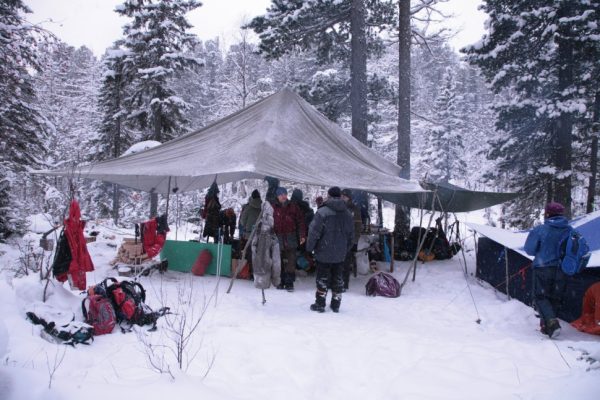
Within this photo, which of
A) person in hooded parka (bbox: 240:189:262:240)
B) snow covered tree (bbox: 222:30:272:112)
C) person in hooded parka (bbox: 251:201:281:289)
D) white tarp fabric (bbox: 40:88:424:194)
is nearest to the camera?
white tarp fabric (bbox: 40:88:424:194)

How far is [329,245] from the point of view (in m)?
5.91

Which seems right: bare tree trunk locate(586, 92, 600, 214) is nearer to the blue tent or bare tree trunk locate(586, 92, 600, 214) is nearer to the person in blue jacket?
the blue tent

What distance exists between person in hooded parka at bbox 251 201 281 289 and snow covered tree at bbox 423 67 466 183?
23158mm

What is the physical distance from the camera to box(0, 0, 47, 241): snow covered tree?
891 centimetres

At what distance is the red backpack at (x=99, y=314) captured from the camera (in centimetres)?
447

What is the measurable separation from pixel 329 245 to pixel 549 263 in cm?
281

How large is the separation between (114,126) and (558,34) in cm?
1743

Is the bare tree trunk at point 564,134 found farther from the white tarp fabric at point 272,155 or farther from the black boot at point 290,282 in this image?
the black boot at point 290,282

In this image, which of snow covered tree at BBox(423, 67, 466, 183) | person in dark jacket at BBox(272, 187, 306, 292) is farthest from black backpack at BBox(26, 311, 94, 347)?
snow covered tree at BBox(423, 67, 466, 183)

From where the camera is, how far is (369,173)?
7.50 meters

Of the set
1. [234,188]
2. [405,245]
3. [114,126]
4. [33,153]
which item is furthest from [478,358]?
[234,188]

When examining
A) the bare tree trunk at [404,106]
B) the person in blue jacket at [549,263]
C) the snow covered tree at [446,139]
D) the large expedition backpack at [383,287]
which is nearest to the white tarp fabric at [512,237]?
the person in blue jacket at [549,263]

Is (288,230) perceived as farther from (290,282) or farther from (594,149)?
(594,149)

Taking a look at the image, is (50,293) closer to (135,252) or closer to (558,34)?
(135,252)
